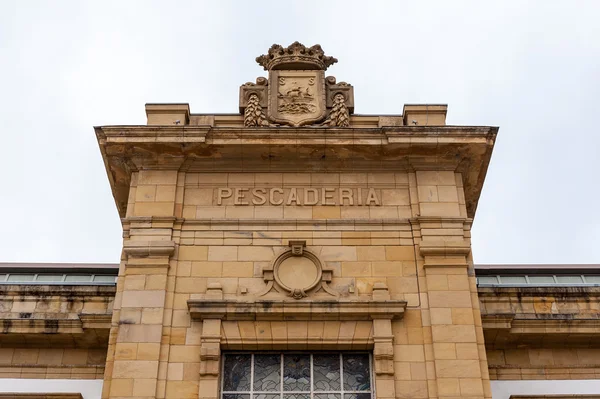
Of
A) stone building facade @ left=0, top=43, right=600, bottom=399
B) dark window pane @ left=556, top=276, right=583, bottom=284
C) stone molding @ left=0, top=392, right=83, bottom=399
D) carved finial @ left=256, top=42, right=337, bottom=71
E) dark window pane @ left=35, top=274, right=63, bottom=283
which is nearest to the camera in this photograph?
stone building facade @ left=0, top=43, right=600, bottom=399

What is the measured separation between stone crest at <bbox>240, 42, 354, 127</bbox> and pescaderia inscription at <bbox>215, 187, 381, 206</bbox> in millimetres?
1671

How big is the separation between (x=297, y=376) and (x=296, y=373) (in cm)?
6

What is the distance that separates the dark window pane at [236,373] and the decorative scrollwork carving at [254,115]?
18.4ft


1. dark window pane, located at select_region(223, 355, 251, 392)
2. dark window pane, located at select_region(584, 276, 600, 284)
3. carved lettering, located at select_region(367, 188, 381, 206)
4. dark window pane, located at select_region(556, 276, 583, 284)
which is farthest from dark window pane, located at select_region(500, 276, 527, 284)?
dark window pane, located at select_region(223, 355, 251, 392)

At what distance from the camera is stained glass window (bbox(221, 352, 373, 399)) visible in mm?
15742

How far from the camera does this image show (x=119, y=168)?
1878 centimetres

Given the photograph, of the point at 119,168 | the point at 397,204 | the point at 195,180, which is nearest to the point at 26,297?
the point at 119,168

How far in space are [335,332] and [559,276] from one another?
814cm

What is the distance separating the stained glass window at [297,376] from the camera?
15742 millimetres

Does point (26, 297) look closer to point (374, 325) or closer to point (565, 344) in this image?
point (374, 325)

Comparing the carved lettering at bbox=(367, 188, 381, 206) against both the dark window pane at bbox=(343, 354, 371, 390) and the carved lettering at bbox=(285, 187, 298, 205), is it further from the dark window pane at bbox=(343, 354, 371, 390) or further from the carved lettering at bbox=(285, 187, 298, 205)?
the dark window pane at bbox=(343, 354, 371, 390)

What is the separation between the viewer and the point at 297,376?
52.4ft

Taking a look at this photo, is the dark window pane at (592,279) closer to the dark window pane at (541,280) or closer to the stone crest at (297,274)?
the dark window pane at (541,280)

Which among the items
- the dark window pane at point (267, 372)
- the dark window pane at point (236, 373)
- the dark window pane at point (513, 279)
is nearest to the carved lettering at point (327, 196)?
the dark window pane at point (267, 372)
